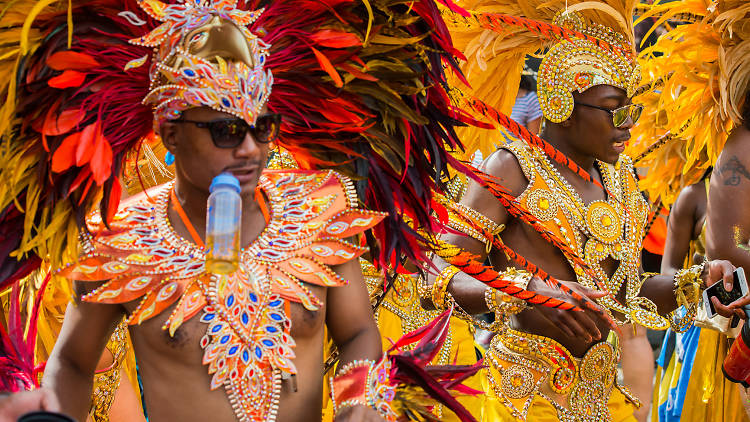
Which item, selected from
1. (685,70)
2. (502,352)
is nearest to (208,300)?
(502,352)

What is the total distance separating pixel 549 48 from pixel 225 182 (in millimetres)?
2788

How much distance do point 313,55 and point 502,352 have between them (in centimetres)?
204

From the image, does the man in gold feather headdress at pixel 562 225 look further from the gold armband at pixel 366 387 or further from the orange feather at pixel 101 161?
the orange feather at pixel 101 161

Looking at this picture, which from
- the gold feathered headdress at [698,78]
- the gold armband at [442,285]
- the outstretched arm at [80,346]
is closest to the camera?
the outstretched arm at [80,346]

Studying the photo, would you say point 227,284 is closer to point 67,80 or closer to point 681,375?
point 67,80

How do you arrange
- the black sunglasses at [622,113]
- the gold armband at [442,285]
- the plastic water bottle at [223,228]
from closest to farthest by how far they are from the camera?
the plastic water bottle at [223,228] < the gold armband at [442,285] < the black sunglasses at [622,113]

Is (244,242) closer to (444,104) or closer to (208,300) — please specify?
(208,300)

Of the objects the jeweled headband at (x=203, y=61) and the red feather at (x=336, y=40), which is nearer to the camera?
the jeweled headband at (x=203, y=61)

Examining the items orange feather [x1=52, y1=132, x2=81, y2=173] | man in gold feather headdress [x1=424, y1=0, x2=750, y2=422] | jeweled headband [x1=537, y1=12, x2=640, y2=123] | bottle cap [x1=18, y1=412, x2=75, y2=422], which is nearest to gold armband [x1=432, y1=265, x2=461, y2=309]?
man in gold feather headdress [x1=424, y1=0, x2=750, y2=422]

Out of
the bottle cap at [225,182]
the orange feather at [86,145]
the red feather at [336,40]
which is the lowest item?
the orange feather at [86,145]

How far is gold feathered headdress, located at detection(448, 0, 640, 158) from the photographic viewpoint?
5520 millimetres

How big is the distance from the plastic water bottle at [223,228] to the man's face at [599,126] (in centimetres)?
270

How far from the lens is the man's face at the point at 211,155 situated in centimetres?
342

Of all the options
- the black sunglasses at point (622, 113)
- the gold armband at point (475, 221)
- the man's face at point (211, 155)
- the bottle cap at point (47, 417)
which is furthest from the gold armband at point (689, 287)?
the bottle cap at point (47, 417)
